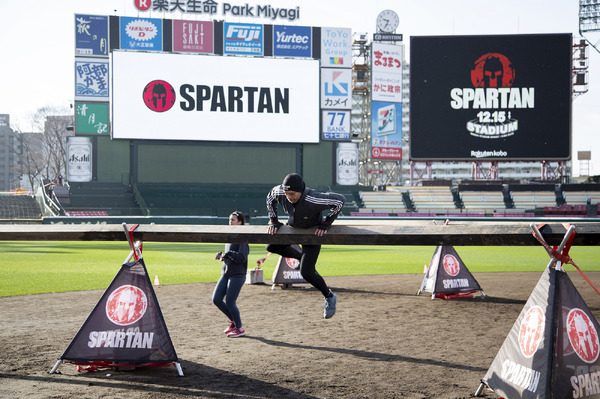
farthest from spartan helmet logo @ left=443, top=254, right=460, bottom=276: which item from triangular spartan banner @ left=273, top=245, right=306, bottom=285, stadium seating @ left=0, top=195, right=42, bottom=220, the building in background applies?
the building in background

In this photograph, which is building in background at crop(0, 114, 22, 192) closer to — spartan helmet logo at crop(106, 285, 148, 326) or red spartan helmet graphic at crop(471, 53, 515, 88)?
red spartan helmet graphic at crop(471, 53, 515, 88)

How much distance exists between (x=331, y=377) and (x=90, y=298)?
7839mm

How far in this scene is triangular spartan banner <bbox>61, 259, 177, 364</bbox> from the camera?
6.33 metres

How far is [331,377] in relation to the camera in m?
6.31

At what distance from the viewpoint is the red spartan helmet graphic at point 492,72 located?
53.5 meters

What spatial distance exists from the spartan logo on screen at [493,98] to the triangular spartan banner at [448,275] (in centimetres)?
4259

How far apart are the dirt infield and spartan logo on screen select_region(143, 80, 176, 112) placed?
43192 millimetres

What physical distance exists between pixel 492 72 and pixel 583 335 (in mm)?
52198

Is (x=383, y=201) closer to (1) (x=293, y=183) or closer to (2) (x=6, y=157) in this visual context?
(1) (x=293, y=183)

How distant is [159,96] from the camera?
178 feet

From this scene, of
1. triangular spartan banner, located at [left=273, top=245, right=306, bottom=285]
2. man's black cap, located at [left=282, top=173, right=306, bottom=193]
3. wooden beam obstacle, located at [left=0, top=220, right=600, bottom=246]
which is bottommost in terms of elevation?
triangular spartan banner, located at [left=273, top=245, right=306, bottom=285]

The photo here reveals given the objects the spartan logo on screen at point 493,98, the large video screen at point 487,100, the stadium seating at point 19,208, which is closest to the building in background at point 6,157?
the stadium seating at point 19,208

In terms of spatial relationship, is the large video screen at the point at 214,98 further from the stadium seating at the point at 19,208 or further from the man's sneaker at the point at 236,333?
the man's sneaker at the point at 236,333

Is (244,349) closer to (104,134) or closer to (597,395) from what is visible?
(597,395)
